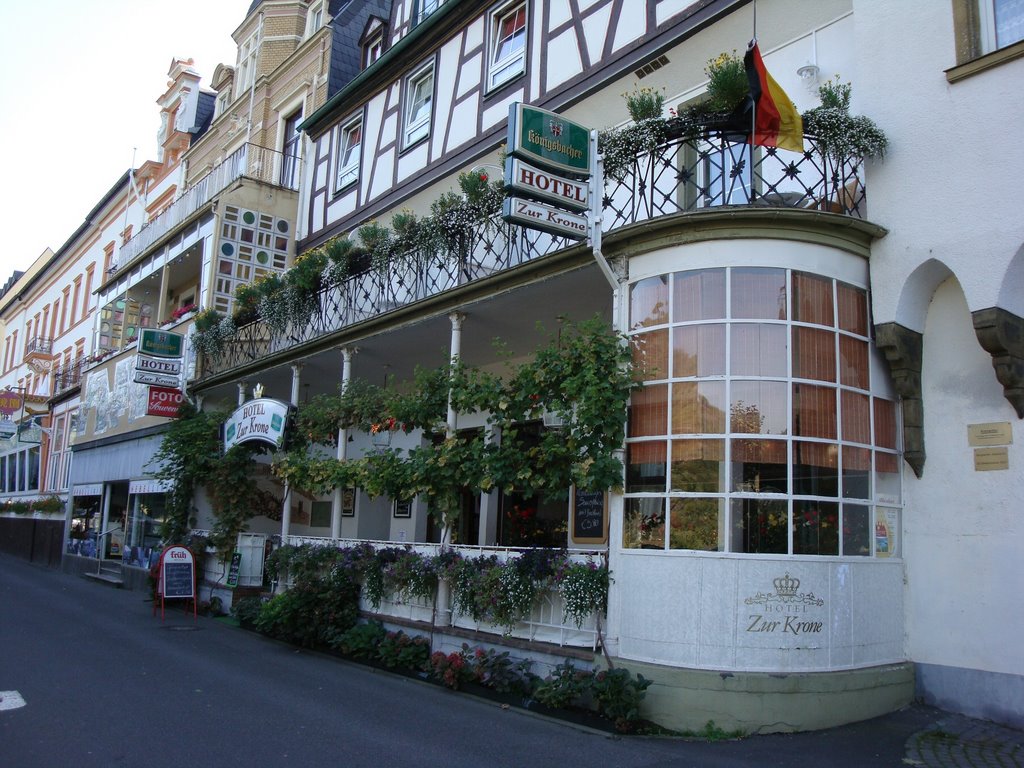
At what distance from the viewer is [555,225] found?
27.9 feet

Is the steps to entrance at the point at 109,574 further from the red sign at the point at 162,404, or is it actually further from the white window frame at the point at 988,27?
the white window frame at the point at 988,27

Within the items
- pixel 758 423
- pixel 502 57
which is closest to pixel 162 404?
pixel 502 57

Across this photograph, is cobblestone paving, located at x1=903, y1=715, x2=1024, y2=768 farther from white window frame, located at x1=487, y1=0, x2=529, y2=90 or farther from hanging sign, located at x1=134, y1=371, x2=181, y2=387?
hanging sign, located at x1=134, y1=371, x2=181, y2=387

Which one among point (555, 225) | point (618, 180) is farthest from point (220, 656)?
point (618, 180)

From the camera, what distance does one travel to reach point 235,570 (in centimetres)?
1488

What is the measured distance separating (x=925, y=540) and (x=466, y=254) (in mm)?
6338

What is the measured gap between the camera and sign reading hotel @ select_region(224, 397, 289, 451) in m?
13.7

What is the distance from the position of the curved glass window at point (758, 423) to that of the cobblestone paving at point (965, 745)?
157 centimetres

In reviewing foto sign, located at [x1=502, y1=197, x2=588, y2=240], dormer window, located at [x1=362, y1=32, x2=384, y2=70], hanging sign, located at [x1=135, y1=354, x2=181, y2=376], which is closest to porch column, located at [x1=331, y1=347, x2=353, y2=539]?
foto sign, located at [x1=502, y1=197, x2=588, y2=240]

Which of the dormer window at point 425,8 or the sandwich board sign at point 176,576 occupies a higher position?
the dormer window at point 425,8

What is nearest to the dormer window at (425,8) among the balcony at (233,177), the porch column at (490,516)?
the balcony at (233,177)

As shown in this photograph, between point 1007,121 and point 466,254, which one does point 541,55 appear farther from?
point 1007,121

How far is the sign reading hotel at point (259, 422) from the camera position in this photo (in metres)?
13.7

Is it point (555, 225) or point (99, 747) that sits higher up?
point (555, 225)
